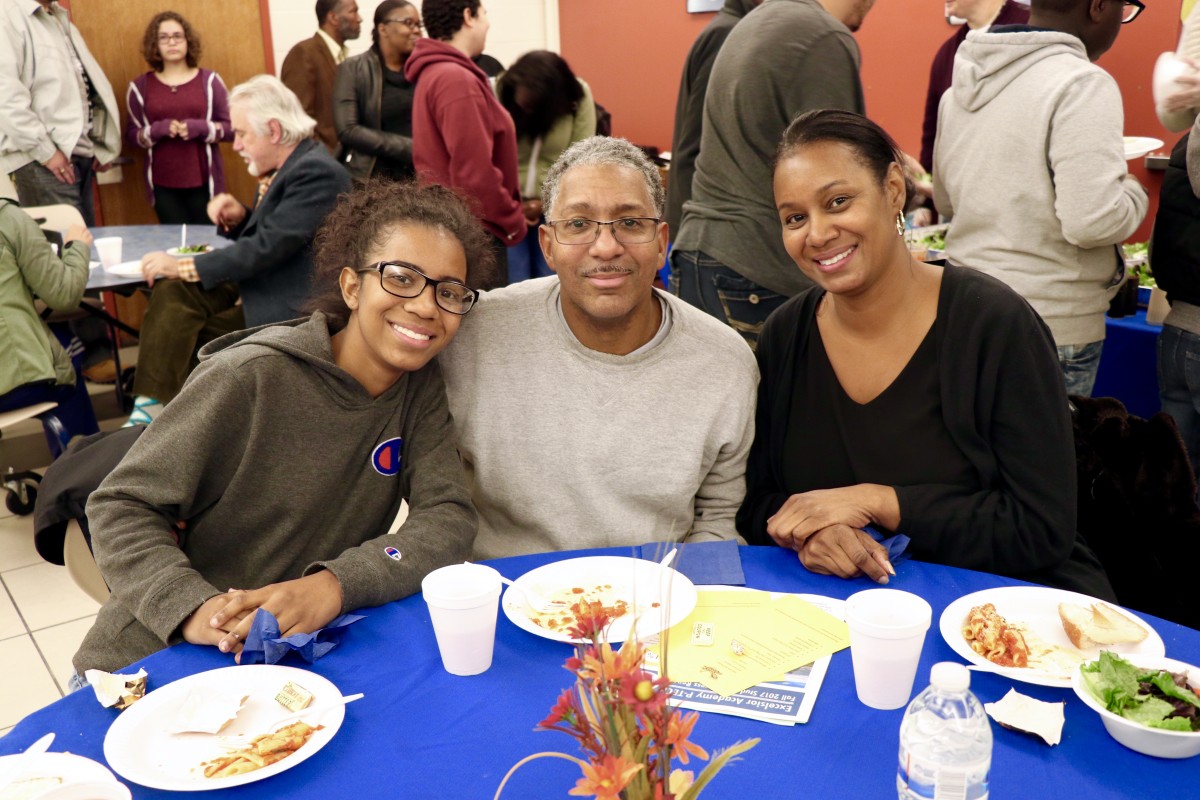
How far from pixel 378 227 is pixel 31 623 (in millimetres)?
2262

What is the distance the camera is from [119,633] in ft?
5.16

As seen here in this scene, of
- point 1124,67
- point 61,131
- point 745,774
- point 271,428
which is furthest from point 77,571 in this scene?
point 1124,67

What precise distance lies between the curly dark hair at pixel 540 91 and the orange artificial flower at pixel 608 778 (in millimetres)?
4140

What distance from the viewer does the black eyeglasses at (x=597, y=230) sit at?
182cm

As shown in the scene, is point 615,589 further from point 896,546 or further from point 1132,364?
point 1132,364

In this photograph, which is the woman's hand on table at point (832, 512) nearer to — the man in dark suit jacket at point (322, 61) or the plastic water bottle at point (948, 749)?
the plastic water bottle at point (948, 749)

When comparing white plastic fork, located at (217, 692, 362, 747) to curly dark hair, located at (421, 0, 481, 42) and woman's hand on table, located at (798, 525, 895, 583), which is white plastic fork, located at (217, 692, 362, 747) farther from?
curly dark hair, located at (421, 0, 481, 42)

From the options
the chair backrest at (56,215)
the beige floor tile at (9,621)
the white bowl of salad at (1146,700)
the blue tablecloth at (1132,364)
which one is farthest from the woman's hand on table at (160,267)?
the white bowl of salad at (1146,700)

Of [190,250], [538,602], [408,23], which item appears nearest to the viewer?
[538,602]

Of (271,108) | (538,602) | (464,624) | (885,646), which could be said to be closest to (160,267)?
(271,108)

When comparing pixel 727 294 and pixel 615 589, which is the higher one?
pixel 727 294

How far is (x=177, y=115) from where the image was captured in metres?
6.11

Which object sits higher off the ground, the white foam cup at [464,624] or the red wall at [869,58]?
the red wall at [869,58]

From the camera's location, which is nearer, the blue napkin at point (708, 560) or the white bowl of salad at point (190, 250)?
the blue napkin at point (708, 560)
